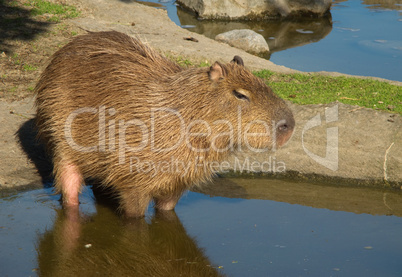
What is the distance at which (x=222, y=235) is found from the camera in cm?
436

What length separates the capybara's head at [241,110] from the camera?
4184 millimetres

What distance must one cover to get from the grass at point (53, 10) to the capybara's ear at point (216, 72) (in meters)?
5.33

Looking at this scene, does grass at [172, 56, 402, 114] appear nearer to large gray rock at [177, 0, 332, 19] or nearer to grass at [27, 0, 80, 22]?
grass at [27, 0, 80, 22]

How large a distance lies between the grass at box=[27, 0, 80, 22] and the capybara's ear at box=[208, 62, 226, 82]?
5.33 meters

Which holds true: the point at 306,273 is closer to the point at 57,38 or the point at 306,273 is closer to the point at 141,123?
the point at 141,123

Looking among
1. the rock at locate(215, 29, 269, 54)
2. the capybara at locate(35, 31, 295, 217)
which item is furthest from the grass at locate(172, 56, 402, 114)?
the rock at locate(215, 29, 269, 54)

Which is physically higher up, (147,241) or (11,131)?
(11,131)

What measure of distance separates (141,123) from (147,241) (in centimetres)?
94

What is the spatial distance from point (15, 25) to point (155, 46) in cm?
225

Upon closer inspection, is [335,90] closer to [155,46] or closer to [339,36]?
[155,46]

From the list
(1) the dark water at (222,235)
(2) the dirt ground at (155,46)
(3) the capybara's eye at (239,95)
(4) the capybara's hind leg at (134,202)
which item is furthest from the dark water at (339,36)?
(4) the capybara's hind leg at (134,202)

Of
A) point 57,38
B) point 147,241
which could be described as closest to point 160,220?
point 147,241

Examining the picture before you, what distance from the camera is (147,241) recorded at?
4.39 meters

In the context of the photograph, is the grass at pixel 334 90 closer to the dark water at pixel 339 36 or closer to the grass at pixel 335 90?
the grass at pixel 335 90
